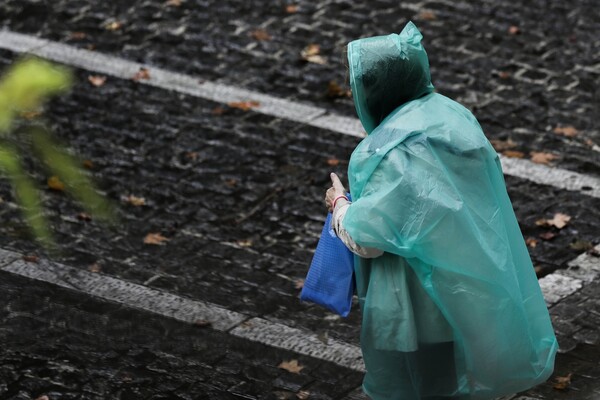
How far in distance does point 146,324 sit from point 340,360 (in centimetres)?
108

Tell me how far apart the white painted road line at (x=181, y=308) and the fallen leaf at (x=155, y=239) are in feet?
1.66

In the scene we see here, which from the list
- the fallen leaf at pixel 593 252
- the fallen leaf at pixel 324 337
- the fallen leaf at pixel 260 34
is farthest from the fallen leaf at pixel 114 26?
the fallen leaf at pixel 593 252

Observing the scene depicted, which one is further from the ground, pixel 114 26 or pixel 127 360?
pixel 114 26

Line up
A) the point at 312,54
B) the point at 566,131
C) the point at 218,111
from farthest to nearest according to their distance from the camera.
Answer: the point at 312,54 < the point at 218,111 < the point at 566,131

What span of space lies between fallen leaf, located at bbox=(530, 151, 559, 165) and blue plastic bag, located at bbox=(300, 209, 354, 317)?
403cm

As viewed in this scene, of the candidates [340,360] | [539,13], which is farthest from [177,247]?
[539,13]

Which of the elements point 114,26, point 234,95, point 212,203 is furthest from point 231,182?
point 114,26

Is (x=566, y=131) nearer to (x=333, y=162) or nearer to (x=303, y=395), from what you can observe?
(x=333, y=162)

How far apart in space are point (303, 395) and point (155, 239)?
6.37 feet

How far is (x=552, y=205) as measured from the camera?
725 cm

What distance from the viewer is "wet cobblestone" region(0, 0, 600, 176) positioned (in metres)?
8.55

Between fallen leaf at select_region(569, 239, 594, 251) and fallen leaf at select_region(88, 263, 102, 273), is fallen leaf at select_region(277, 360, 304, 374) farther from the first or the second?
fallen leaf at select_region(569, 239, 594, 251)

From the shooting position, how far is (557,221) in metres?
7.04

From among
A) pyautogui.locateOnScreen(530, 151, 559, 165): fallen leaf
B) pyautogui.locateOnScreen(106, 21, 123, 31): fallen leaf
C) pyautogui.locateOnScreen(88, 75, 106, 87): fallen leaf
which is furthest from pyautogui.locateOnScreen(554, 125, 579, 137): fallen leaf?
pyautogui.locateOnScreen(106, 21, 123, 31): fallen leaf
